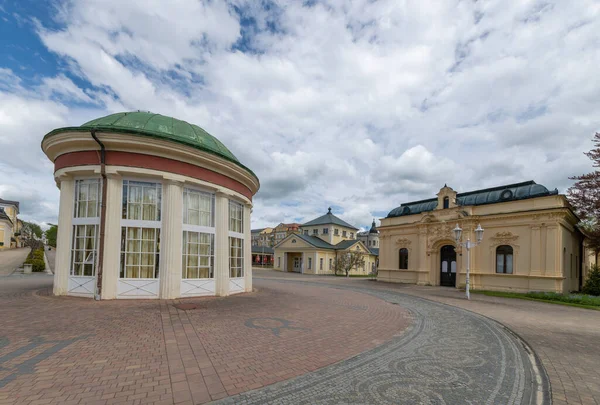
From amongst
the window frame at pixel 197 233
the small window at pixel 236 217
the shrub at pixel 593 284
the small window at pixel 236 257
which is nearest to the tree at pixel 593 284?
the shrub at pixel 593 284

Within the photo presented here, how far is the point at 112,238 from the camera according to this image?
11180 mm

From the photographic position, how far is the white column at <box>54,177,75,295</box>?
38.1 ft

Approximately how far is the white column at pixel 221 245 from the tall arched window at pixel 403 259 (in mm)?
20478

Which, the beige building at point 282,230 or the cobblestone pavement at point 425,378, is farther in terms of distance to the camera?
the beige building at point 282,230

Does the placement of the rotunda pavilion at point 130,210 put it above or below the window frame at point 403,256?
above

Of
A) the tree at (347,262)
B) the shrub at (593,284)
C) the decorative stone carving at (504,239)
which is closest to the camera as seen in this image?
the shrub at (593,284)

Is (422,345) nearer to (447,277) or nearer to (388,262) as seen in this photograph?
(447,277)

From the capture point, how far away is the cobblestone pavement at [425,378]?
14.4 ft

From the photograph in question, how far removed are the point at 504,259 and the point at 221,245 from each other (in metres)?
20.5

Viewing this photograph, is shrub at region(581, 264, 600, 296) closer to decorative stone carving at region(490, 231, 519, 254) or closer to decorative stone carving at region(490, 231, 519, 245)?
decorative stone carving at region(490, 231, 519, 254)

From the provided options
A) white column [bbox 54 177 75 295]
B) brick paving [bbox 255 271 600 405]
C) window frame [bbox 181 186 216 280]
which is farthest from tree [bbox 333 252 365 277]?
white column [bbox 54 177 75 295]

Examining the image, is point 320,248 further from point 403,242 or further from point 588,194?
point 588,194

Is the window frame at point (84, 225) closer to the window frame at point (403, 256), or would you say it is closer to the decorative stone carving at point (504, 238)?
the decorative stone carving at point (504, 238)

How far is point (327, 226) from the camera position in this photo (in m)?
53.8
